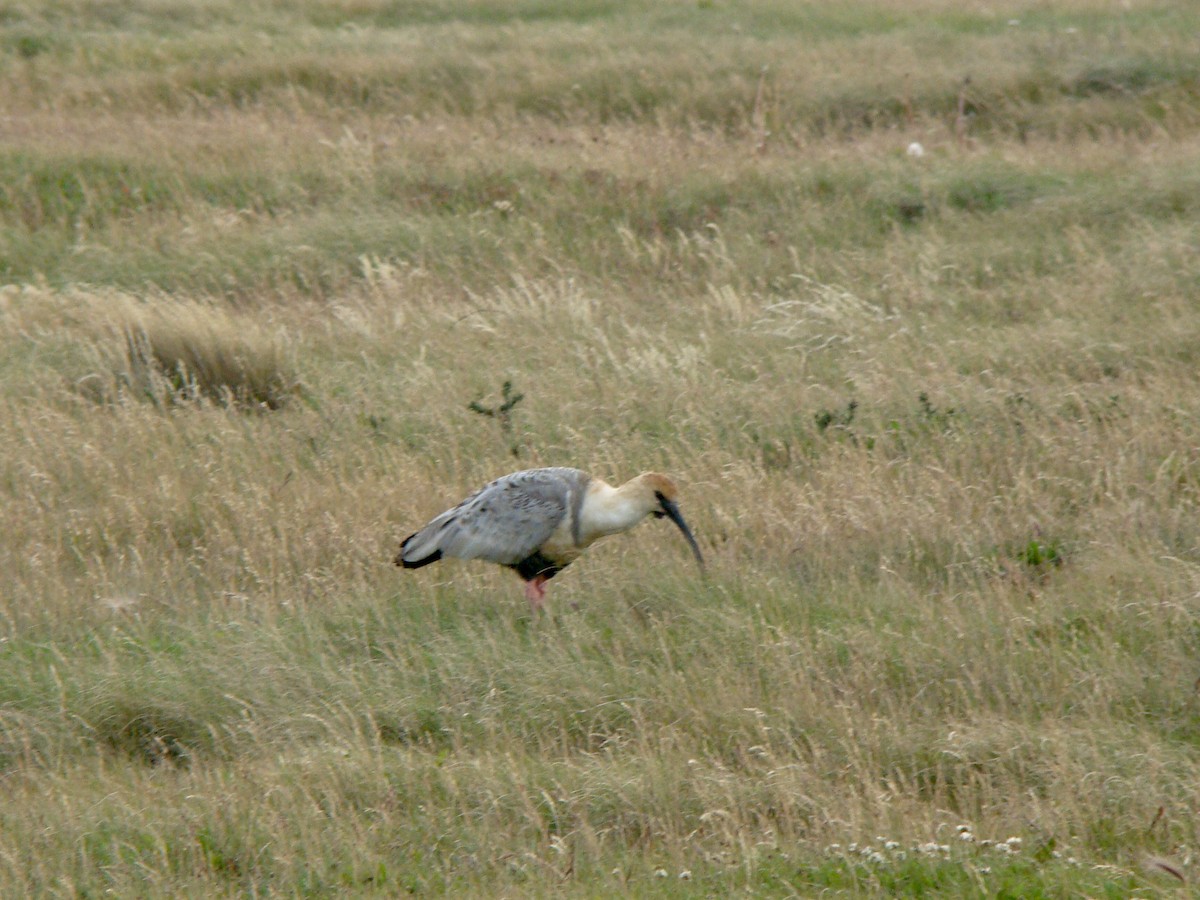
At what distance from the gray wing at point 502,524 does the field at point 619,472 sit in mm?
315

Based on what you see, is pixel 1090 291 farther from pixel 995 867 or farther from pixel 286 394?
pixel 995 867

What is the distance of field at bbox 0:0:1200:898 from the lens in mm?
4883

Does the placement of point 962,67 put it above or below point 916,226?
above

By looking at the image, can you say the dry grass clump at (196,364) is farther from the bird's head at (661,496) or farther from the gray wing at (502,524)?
the bird's head at (661,496)

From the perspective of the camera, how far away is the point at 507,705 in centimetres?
573

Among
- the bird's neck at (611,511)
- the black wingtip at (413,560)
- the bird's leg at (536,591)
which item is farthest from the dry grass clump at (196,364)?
the bird's neck at (611,511)

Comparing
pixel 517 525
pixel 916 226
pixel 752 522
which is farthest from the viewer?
pixel 916 226

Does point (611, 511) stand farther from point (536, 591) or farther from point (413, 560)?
point (413, 560)

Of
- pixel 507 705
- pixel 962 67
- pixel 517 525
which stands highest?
Result: pixel 962 67

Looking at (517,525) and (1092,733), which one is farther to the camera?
(517,525)

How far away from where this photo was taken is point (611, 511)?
21.4 ft

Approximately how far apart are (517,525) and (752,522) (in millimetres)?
1340

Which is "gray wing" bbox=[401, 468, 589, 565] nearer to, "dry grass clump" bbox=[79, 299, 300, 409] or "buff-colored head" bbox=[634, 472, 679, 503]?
"buff-colored head" bbox=[634, 472, 679, 503]

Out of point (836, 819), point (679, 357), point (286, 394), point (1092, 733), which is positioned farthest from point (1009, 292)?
point (836, 819)
